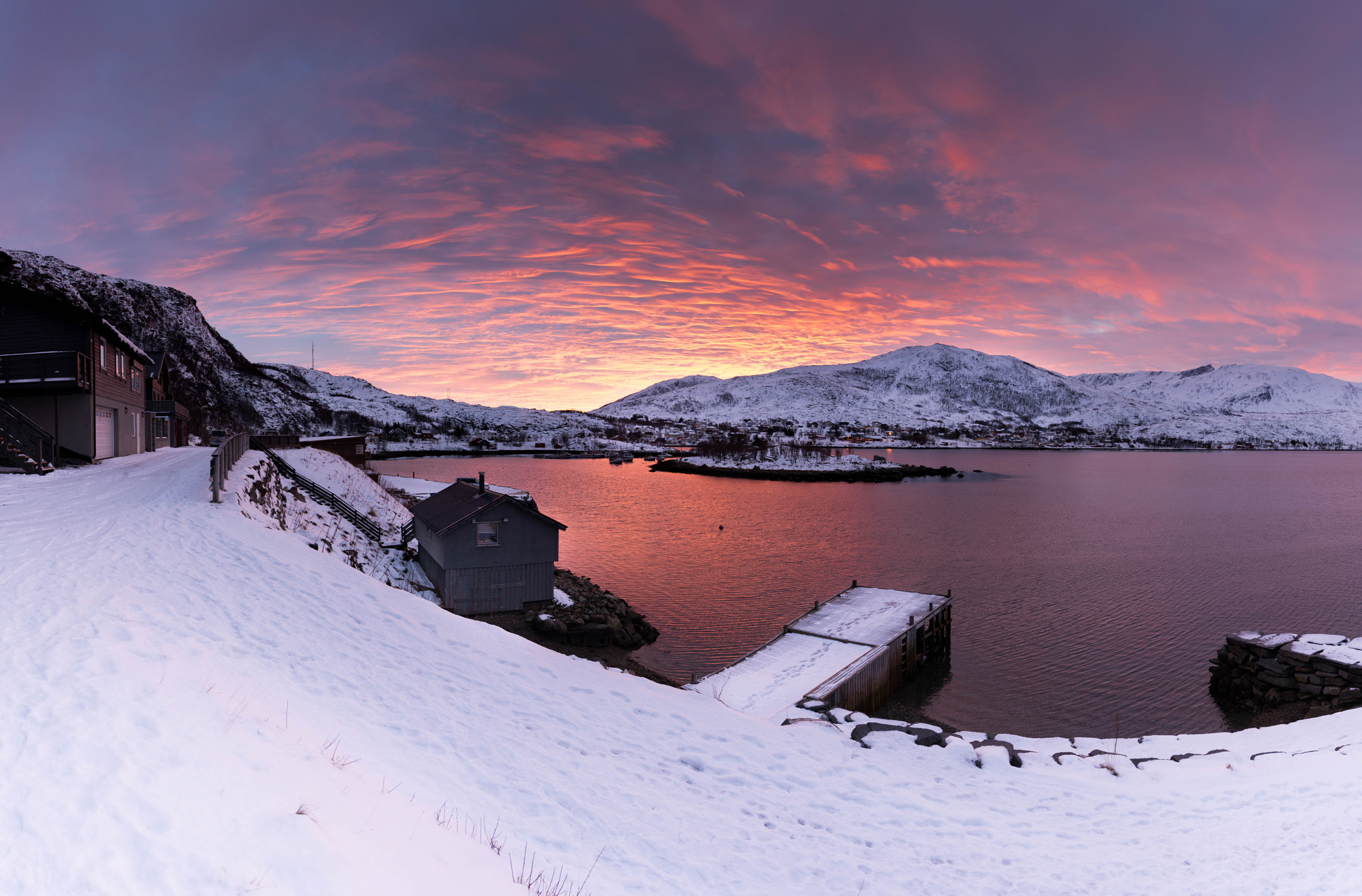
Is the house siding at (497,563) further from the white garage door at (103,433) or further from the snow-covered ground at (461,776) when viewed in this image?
the white garage door at (103,433)

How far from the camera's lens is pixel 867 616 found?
27.0 metres

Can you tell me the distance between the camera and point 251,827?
5.10 meters

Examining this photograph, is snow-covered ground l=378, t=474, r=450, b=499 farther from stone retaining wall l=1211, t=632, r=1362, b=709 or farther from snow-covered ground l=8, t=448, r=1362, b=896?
stone retaining wall l=1211, t=632, r=1362, b=709

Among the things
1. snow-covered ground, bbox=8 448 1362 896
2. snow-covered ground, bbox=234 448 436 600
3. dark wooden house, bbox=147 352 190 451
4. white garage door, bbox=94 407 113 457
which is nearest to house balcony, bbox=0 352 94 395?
white garage door, bbox=94 407 113 457

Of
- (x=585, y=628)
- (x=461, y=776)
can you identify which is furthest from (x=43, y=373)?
(x=461, y=776)

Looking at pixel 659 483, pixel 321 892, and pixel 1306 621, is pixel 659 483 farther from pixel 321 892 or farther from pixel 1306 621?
pixel 321 892

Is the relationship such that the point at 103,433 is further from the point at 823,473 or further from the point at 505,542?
the point at 823,473

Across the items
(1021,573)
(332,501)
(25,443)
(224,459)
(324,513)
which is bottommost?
(1021,573)

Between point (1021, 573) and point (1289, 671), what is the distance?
19737mm

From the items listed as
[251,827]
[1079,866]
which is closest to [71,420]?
[251,827]

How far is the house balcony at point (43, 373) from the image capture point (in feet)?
85.3

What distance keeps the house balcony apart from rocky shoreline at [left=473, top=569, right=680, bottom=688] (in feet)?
66.2

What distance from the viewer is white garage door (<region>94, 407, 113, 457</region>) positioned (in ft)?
96.9

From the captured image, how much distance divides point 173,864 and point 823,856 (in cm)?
696
